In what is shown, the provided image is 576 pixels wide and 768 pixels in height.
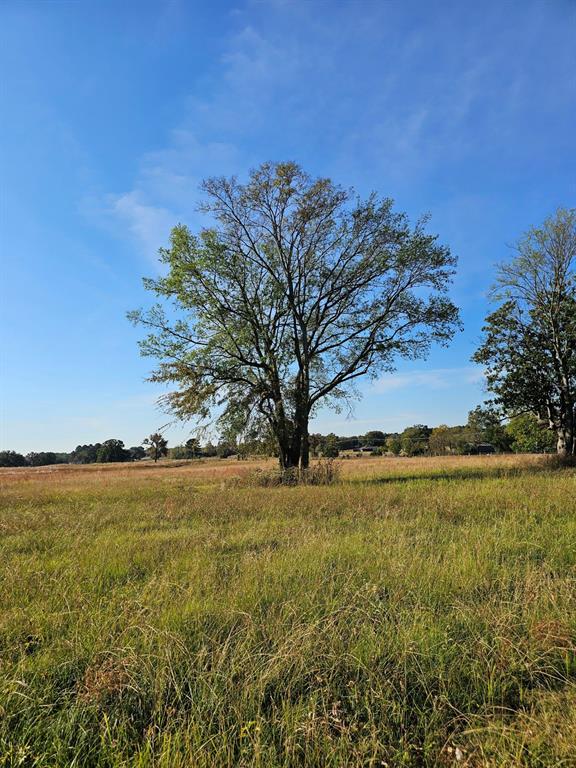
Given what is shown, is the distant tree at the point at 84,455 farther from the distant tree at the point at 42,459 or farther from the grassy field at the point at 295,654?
the grassy field at the point at 295,654

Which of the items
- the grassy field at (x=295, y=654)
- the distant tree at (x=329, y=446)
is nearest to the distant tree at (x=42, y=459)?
the distant tree at (x=329, y=446)

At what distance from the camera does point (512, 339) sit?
24781 mm

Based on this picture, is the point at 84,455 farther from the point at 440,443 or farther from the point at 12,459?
the point at 440,443

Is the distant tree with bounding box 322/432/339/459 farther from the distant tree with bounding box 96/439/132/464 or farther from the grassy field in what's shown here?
the distant tree with bounding box 96/439/132/464

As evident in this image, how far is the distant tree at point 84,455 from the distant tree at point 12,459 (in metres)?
13.7

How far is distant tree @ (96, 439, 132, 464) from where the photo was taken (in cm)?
11669

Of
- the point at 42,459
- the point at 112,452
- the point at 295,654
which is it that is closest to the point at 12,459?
the point at 42,459

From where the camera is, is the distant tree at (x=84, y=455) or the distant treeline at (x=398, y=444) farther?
Answer: the distant tree at (x=84, y=455)

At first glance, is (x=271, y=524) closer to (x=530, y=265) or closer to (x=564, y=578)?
(x=564, y=578)

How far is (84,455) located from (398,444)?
10493 cm

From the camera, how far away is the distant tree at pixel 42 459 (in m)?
130

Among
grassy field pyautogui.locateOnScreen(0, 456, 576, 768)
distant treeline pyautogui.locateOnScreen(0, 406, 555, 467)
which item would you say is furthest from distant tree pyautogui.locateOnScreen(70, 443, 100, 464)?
grassy field pyautogui.locateOnScreen(0, 456, 576, 768)

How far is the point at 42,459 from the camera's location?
136m

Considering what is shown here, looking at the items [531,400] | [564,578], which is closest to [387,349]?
[531,400]
